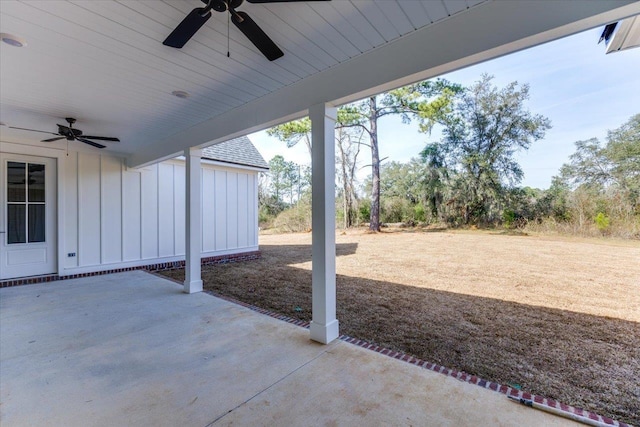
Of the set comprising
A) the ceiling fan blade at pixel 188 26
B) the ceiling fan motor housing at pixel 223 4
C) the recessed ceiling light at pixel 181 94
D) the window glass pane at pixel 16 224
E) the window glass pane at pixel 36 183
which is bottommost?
the window glass pane at pixel 16 224

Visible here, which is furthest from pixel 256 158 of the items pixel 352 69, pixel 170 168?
pixel 352 69

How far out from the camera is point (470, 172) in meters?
15.5

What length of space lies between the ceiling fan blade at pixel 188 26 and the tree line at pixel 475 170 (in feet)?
34.1

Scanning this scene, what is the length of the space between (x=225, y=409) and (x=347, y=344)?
1.39 metres

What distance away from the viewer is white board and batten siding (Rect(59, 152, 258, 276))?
603 centimetres

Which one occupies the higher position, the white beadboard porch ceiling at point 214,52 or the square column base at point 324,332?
the white beadboard porch ceiling at point 214,52

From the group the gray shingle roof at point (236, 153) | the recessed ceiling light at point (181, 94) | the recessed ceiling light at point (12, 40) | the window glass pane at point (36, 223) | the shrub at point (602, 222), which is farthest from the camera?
the shrub at point (602, 222)

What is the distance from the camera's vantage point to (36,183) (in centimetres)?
571

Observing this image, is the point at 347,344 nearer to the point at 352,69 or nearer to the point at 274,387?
the point at 274,387

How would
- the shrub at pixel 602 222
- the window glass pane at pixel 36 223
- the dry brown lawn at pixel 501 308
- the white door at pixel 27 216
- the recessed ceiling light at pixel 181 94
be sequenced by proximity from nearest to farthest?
1. the dry brown lawn at pixel 501 308
2. the recessed ceiling light at pixel 181 94
3. the white door at pixel 27 216
4. the window glass pane at pixel 36 223
5. the shrub at pixel 602 222

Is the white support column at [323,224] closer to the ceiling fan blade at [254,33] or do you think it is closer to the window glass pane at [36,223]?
the ceiling fan blade at [254,33]

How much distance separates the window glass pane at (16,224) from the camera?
17.6 ft

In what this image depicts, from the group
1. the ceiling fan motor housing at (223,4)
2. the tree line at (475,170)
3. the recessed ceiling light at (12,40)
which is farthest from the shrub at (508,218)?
the recessed ceiling light at (12,40)

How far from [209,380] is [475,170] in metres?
16.6
